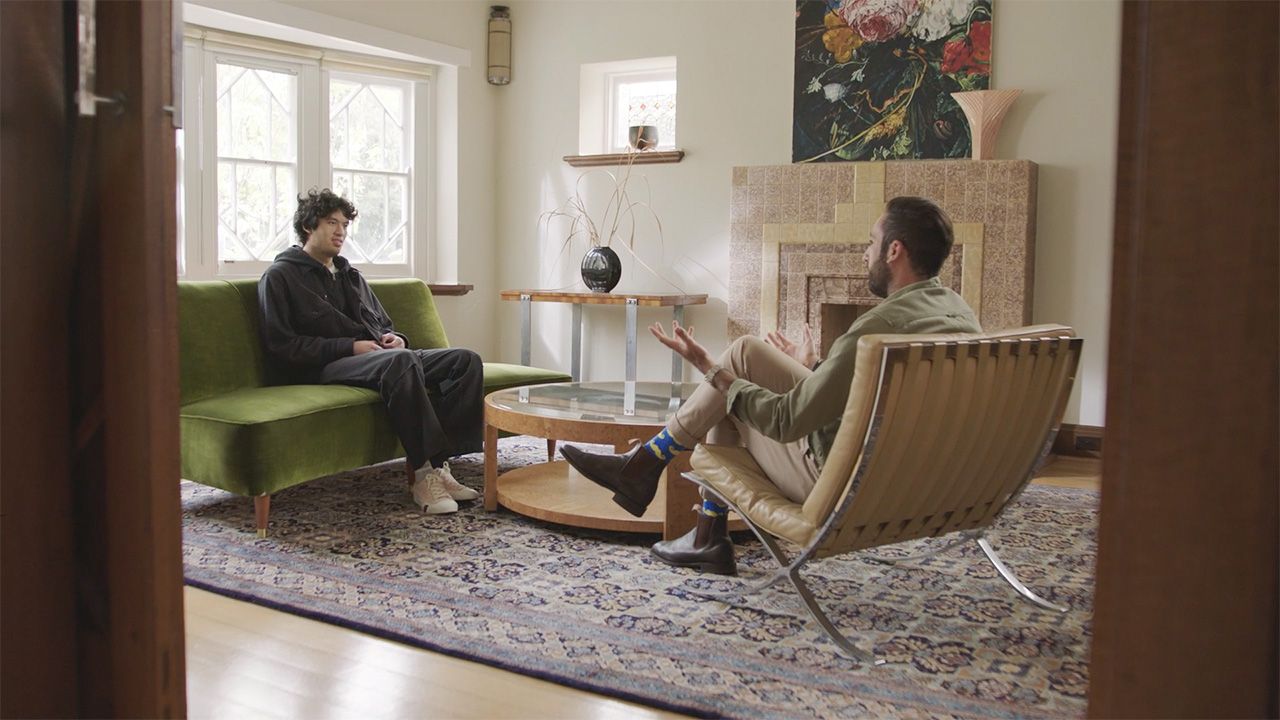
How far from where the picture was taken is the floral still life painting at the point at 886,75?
5.30m

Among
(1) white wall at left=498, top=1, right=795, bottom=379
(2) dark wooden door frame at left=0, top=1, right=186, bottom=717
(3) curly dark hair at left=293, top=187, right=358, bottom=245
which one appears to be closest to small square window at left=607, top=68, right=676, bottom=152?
(1) white wall at left=498, top=1, right=795, bottom=379

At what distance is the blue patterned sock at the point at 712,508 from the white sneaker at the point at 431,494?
42.1 inches

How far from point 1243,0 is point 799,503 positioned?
6.15 feet

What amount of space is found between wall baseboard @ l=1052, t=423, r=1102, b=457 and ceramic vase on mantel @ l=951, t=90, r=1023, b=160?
141cm

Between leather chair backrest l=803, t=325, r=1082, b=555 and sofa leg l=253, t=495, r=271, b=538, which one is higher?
leather chair backrest l=803, t=325, r=1082, b=555

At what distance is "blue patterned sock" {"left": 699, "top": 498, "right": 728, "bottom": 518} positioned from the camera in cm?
312

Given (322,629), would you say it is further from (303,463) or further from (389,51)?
(389,51)

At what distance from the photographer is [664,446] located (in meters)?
3.10

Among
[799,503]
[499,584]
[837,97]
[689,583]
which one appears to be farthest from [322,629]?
[837,97]

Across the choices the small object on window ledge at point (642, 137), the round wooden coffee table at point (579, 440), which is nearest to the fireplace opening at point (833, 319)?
the small object on window ledge at point (642, 137)

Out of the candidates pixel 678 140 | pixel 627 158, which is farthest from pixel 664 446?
pixel 627 158

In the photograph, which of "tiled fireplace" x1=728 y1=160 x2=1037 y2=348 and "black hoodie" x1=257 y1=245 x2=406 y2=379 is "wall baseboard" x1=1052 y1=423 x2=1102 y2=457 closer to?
"tiled fireplace" x1=728 y1=160 x2=1037 y2=348

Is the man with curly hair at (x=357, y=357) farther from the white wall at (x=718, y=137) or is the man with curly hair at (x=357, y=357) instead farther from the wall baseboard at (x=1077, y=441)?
the wall baseboard at (x=1077, y=441)

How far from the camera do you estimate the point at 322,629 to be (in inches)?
103
